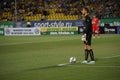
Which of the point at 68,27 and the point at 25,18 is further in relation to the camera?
the point at 25,18

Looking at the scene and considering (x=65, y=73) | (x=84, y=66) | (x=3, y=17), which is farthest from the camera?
(x=3, y=17)

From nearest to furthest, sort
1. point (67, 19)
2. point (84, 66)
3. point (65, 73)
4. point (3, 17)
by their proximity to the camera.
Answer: point (65, 73) < point (84, 66) < point (67, 19) < point (3, 17)

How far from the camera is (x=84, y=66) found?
16.2 metres

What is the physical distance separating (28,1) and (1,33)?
731 cm

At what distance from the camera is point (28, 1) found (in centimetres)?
5122

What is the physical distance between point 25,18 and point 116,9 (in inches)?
444

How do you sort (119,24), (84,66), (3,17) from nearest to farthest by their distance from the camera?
(84,66)
(119,24)
(3,17)

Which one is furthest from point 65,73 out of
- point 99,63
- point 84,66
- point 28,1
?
point 28,1

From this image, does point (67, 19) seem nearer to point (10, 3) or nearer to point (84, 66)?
point (10, 3)

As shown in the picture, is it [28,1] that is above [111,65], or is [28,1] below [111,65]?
above

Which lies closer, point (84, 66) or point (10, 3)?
point (84, 66)

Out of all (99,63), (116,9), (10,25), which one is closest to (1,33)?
(10,25)

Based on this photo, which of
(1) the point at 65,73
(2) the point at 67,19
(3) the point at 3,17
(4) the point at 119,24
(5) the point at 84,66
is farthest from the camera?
(3) the point at 3,17

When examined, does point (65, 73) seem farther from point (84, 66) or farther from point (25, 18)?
point (25, 18)
